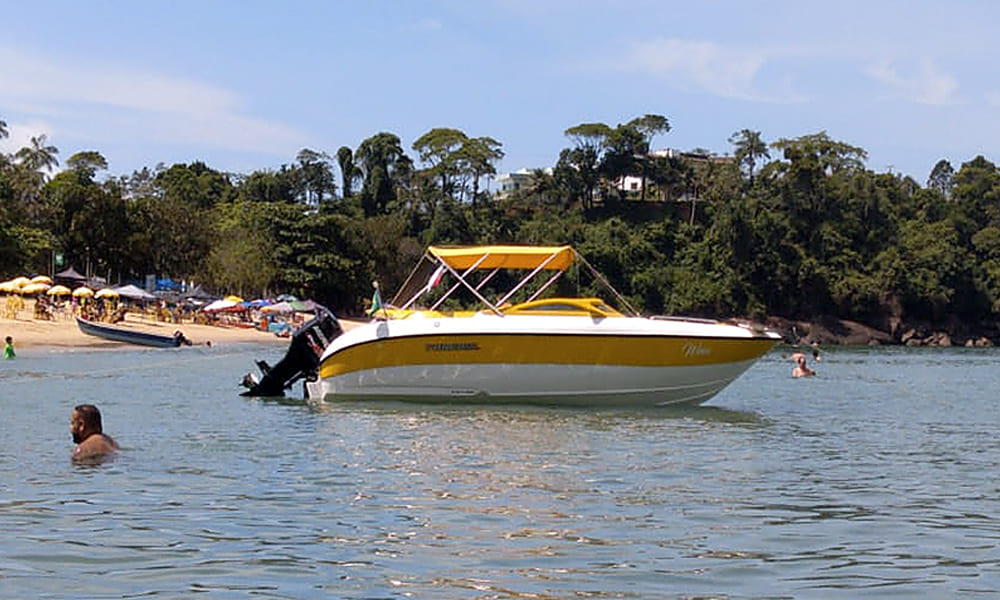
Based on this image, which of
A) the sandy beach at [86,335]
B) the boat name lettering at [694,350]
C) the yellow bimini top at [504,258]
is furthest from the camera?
the sandy beach at [86,335]

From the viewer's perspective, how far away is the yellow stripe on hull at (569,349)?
791 inches

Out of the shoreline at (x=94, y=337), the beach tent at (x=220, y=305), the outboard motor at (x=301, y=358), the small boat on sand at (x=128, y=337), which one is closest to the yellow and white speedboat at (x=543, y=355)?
the outboard motor at (x=301, y=358)

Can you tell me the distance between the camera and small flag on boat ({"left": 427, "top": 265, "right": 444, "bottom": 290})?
70.2ft

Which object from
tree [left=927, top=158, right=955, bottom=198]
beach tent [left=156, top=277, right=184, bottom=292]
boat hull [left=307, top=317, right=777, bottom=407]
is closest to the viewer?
boat hull [left=307, top=317, right=777, bottom=407]

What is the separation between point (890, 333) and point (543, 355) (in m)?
91.0

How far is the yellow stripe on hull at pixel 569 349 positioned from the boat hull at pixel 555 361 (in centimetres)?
2

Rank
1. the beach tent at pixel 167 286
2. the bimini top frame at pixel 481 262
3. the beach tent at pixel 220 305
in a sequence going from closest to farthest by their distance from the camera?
the bimini top frame at pixel 481 262 < the beach tent at pixel 220 305 < the beach tent at pixel 167 286

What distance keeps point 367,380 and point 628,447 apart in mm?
7221

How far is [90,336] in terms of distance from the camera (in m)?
Result: 51.8

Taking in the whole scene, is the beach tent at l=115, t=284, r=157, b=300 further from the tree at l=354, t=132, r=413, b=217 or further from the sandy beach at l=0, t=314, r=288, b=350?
the tree at l=354, t=132, r=413, b=217

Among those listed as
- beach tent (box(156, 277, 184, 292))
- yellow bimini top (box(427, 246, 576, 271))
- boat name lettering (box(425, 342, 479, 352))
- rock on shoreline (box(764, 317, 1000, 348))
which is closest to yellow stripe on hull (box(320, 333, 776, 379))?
boat name lettering (box(425, 342, 479, 352))

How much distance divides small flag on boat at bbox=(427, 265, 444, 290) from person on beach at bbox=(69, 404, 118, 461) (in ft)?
29.0

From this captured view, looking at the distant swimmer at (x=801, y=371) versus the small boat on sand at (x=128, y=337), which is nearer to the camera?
the distant swimmer at (x=801, y=371)

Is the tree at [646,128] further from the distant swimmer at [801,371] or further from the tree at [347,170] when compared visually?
the distant swimmer at [801,371]
